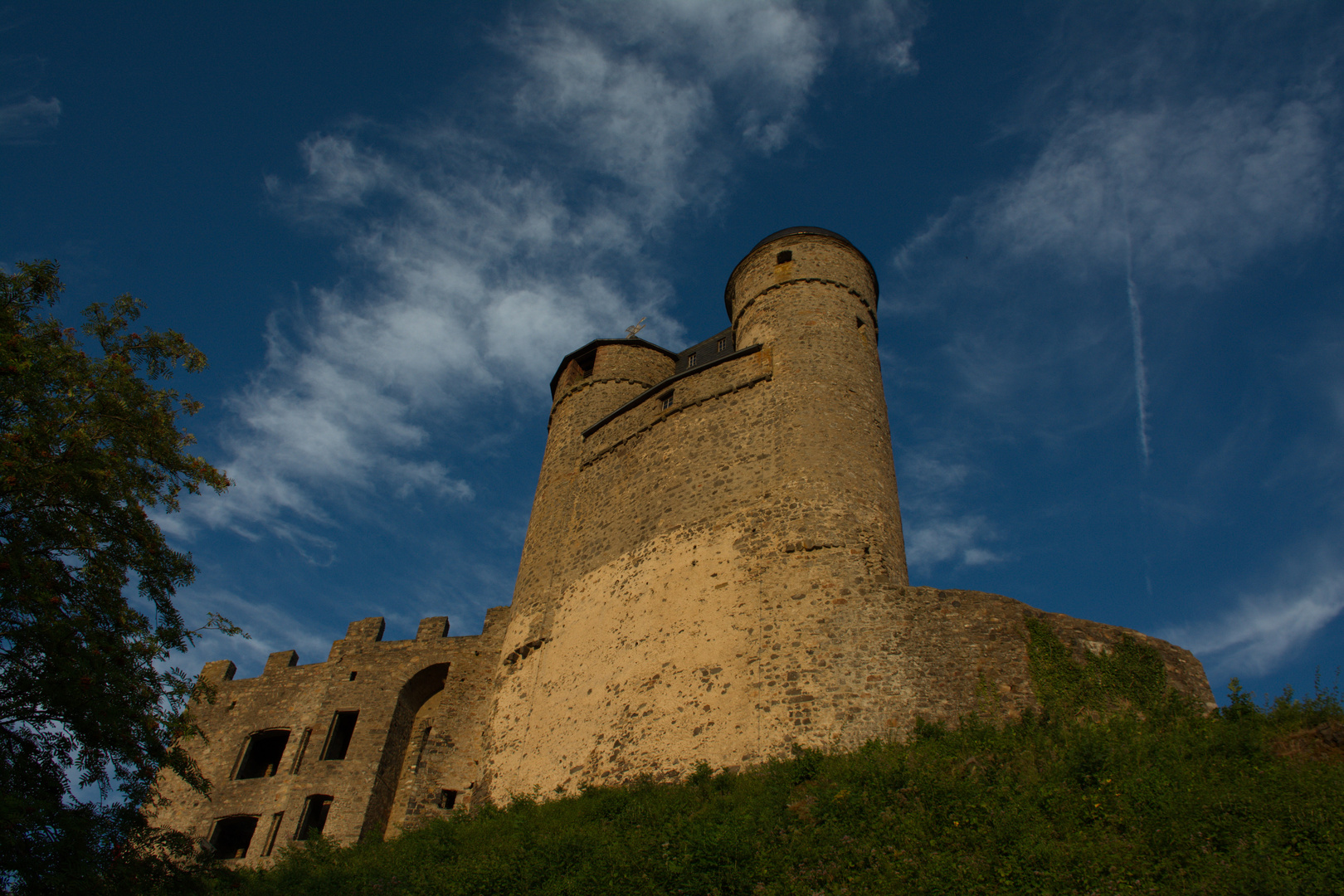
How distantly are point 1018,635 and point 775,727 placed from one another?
4096mm

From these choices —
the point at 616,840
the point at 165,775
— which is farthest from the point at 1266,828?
the point at 165,775

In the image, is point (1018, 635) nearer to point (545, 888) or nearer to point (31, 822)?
point (545, 888)

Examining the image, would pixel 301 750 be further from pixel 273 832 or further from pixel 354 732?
pixel 273 832

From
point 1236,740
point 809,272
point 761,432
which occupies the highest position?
point 809,272

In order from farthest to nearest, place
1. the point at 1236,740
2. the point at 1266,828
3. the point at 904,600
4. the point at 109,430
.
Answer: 1. the point at 904,600
2. the point at 1236,740
3. the point at 109,430
4. the point at 1266,828

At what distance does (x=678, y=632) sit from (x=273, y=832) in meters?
11.3

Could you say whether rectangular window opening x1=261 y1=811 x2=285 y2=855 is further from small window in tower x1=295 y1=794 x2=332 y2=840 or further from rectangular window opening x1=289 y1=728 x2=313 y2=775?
rectangular window opening x1=289 y1=728 x2=313 y2=775

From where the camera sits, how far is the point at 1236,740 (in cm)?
1002

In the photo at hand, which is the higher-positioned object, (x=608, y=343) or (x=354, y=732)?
(x=608, y=343)

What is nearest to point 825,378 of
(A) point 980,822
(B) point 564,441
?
(B) point 564,441

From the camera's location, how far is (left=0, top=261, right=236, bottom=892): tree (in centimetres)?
736

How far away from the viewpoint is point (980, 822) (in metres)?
9.15

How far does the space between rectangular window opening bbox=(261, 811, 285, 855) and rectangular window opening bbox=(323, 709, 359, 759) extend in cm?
154

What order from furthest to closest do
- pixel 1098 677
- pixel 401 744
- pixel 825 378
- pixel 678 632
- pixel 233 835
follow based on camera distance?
pixel 233 835 → pixel 401 744 → pixel 825 378 → pixel 678 632 → pixel 1098 677
